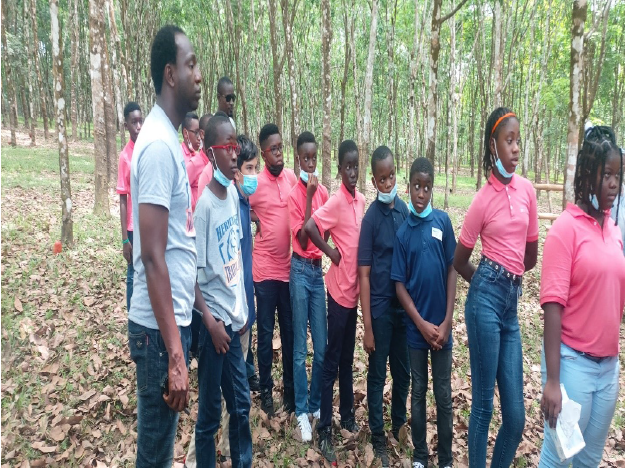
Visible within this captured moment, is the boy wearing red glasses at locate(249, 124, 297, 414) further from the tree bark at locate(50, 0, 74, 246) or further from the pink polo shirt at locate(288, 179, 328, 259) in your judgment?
the tree bark at locate(50, 0, 74, 246)

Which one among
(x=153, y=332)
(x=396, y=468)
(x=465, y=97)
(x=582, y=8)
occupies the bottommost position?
(x=396, y=468)

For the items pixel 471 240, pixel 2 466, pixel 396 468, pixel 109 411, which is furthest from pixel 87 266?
pixel 471 240

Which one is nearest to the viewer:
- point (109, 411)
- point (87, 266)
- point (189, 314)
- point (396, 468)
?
point (189, 314)

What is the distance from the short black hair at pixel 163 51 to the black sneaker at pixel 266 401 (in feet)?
9.34

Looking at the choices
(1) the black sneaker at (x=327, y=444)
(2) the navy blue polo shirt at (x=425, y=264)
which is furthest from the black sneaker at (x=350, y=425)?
(2) the navy blue polo shirt at (x=425, y=264)

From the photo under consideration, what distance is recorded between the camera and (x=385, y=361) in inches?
131

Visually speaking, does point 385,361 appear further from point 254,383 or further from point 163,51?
point 163,51

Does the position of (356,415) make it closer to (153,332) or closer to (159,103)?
(153,332)

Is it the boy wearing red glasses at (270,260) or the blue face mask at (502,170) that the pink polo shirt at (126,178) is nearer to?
the boy wearing red glasses at (270,260)

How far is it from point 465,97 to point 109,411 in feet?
136

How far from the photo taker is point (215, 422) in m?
2.65

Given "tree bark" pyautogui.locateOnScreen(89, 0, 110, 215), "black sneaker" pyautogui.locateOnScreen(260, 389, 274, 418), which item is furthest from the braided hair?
"tree bark" pyautogui.locateOnScreen(89, 0, 110, 215)

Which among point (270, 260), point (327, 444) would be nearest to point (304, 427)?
point (327, 444)

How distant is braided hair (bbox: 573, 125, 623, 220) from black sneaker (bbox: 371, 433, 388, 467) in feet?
7.28
